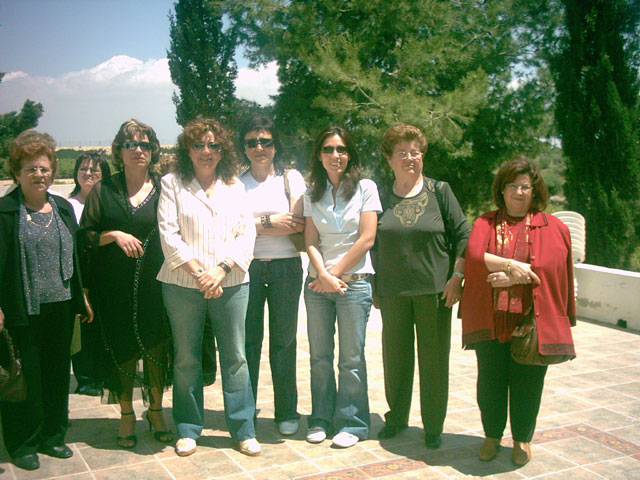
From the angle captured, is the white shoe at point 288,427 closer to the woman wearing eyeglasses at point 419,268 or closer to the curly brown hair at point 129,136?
the woman wearing eyeglasses at point 419,268

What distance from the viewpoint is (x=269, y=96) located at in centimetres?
1555

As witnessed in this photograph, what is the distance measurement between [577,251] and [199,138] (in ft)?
18.5

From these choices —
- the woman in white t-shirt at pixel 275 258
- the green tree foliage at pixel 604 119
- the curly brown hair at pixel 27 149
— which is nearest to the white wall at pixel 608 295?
the green tree foliage at pixel 604 119

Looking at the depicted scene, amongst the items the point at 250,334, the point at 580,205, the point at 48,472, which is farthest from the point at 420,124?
the point at 48,472

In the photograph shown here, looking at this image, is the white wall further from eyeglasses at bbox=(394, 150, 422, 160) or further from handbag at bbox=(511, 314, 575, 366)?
eyeglasses at bbox=(394, 150, 422, 160)

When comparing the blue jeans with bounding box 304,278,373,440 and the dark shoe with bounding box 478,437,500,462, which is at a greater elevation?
the blue jeans with bounding box 304,278,373,440

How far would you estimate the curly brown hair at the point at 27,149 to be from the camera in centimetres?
353

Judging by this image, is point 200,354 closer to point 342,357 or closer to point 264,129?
point 342,357

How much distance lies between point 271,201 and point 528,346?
1703mm

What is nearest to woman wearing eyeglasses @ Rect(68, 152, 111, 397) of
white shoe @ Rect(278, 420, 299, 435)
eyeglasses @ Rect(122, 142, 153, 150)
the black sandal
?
the black sandal

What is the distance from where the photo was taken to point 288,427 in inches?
156

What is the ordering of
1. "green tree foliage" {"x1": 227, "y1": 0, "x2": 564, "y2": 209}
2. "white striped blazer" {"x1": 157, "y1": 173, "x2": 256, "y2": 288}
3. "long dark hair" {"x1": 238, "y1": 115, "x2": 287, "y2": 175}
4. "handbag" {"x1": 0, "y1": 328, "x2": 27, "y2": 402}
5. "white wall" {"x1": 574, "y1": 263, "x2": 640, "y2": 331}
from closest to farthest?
"handbag" {"x1": 0, "y1": 328, "x2": 27, "y2": 402} < "white striped blazer" {"x1": 157, "y1": 173, "x2": 256, "y2": 288} < "long dark hair" {"x1": 238, "y1": 115, "x2": 287, "y2": 175} < "white wall" {"x1": 574, "y1": 263, "x2": 640, "y2": 331} < "green tree foliage" {"x1": 227, "y1": 0, "x2": 564, "y2": 209}

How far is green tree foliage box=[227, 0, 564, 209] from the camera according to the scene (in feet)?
39.0

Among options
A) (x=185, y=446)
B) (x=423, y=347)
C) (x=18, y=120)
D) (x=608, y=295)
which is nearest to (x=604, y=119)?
(x=608, y=295)
